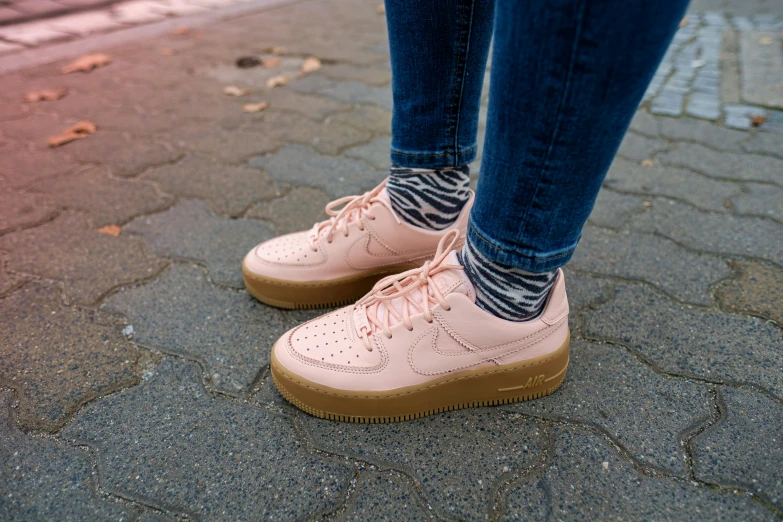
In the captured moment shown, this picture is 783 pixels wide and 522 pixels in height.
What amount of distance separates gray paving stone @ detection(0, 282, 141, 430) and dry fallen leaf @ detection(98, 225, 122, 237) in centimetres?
28

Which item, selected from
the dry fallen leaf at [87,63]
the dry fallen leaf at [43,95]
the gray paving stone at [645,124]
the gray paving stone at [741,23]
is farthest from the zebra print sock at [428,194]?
the gray paving stone at [741,23]

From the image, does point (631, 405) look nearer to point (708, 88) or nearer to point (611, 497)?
point (611, 497)

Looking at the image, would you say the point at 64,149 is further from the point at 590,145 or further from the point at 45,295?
the point at 590,145

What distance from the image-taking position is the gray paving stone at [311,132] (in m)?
2.07

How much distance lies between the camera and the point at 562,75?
0.62 metres

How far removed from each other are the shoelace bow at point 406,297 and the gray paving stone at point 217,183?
2.69 feet

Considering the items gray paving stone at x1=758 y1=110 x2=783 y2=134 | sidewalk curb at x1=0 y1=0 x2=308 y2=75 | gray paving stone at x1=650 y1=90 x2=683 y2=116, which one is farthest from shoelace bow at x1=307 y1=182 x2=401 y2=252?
sidewalk curb at x1=0 y1=0 x2=308 y2=75

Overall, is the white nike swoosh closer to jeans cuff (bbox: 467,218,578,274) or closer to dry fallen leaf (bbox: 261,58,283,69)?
jeans cuff (bbox: 467,218,578,274)

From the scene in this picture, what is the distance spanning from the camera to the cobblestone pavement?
84 cm

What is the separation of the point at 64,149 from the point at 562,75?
209 centimetres

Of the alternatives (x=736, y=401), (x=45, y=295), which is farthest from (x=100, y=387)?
(x=736, y=401)

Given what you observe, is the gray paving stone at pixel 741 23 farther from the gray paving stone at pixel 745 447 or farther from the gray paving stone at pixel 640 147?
the gray paving stone at pixel 745 447

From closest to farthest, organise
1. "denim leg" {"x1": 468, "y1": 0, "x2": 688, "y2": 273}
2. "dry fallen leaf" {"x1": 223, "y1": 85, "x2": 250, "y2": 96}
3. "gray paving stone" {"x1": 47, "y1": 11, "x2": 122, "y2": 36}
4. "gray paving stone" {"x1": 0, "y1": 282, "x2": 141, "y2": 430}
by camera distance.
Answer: "denim leg" {"x1": 468, "y1": 0, "x2": 688, "y2": 273}, "gray paving stone" {"x1": 0, "y1": 282, "x2": 141, "y2": 430}, "dry fallen leaf" {"x1": 223, "y1": 85, "x2": 250, "y2": 96}, "gray paving stone" {"x1": 47, "y1": 11, "x2": 122, "y2": 36}

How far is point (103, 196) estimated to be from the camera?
170 cm
